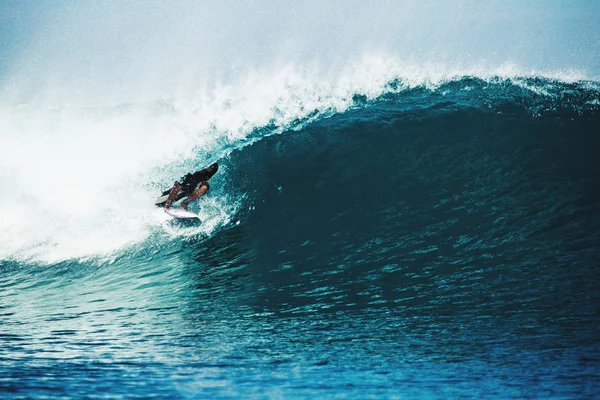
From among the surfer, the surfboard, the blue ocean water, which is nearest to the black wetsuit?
the surfer

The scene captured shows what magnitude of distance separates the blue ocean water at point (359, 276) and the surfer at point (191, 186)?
0.64 meters

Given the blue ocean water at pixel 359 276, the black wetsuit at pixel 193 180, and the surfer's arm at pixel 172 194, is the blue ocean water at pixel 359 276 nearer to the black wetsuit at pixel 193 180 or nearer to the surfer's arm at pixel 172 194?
the surfer's arm at pixel 172 194

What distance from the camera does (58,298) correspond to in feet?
23.2

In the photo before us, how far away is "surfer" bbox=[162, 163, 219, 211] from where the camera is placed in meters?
9.21

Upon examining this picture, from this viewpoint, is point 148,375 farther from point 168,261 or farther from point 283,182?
point 283,182

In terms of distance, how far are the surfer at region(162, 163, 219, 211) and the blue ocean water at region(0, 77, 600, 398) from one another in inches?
25.1

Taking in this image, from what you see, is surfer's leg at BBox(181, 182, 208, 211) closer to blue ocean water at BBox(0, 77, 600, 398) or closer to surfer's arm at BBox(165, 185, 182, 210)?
surfer's arm at BBox(165, 185, 182, 210)

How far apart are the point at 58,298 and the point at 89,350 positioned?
3078 millimetres

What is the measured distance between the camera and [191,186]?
9305 millimetres

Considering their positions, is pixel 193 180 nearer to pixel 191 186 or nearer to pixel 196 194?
pixel 191 186

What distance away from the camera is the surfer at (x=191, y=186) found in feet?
30.2

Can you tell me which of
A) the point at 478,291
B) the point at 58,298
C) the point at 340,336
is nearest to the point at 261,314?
the point at 340,336

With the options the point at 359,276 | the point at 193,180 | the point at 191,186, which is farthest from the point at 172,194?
the point at 359,276

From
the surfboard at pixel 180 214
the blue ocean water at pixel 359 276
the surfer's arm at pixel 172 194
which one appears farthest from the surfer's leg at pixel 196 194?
the blue ocean water at pixel 359 276
